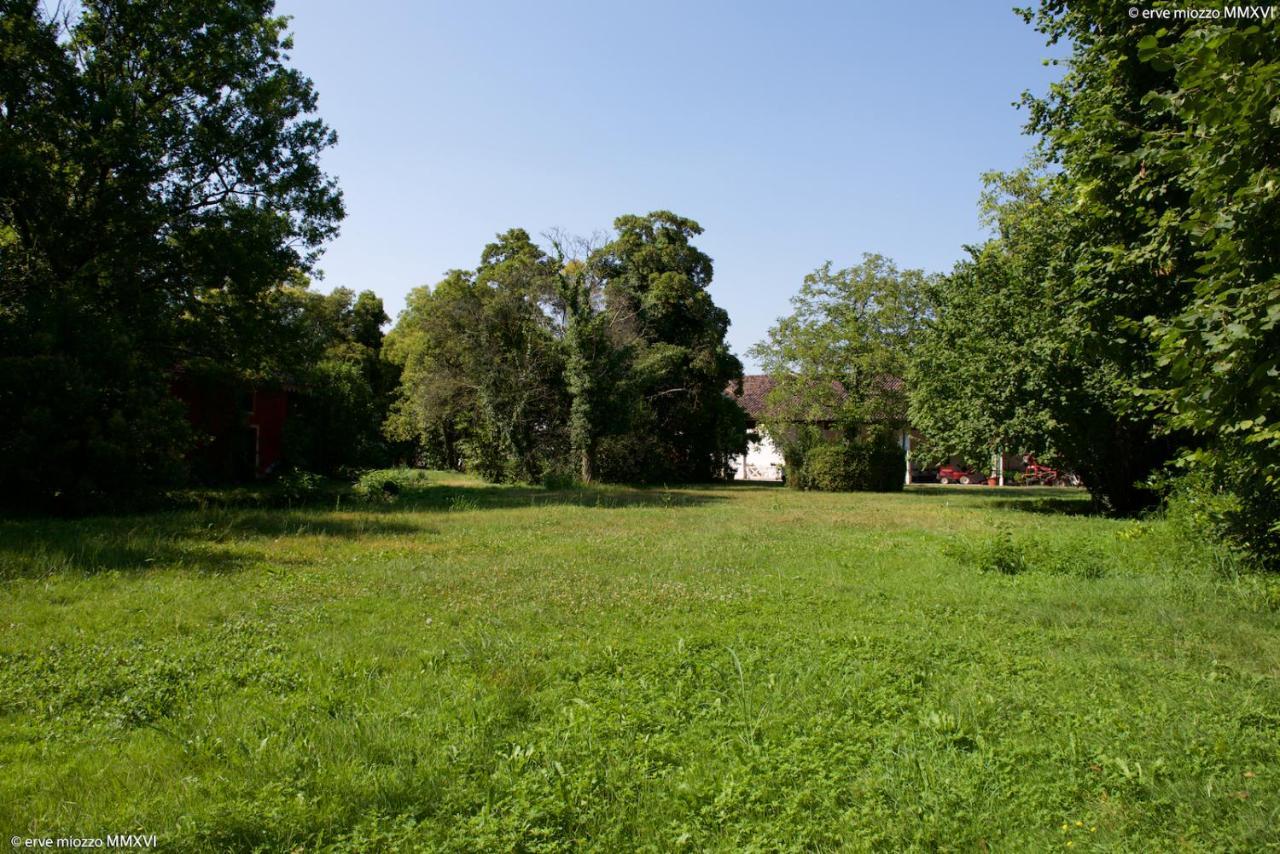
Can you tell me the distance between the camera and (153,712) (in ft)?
13.5

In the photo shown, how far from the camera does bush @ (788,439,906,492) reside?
30.6m

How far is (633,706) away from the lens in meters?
4.35

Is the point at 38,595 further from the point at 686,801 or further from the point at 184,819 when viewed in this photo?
the point at 686,801

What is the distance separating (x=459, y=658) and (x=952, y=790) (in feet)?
10.6

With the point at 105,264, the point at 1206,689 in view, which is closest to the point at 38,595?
the point at 1206,689

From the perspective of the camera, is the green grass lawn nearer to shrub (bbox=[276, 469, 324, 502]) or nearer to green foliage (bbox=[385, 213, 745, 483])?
shrub (bbox=[276, 469, 324, 502])

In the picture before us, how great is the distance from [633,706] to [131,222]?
720 inches

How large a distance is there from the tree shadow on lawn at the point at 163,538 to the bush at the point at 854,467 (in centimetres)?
2085

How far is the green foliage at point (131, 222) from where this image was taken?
13.2 meters

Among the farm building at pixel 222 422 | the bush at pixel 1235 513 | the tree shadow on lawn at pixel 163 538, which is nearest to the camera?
the bush at pixel 1235 513

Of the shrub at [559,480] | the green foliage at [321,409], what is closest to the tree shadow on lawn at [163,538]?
the green foliage at [321,409]

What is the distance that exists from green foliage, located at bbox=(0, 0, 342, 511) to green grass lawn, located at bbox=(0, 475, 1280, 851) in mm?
5318

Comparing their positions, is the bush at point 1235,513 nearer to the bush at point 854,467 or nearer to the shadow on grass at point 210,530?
the shadow on grass at point 210,530

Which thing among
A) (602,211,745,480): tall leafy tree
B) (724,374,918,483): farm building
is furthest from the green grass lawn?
(724,374,918,483): farm building
